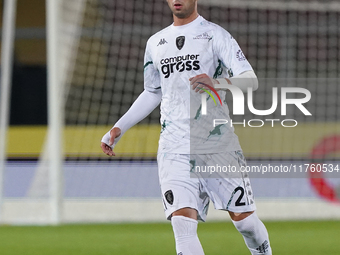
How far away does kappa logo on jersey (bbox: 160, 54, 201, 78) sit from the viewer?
153 inches

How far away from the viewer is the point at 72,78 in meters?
14.0

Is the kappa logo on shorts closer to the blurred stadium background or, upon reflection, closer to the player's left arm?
the player's left arm

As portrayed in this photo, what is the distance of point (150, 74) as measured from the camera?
4.18 metres

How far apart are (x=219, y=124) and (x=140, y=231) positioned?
4.84m

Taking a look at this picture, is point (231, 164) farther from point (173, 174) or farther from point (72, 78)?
point (72, 78)

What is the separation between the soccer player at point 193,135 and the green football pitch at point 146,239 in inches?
95.7

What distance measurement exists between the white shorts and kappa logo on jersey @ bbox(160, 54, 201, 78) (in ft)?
1.58

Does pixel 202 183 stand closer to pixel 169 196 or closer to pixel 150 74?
pixel 169 196

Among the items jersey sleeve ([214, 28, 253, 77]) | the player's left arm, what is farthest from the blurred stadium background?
the player's left arm

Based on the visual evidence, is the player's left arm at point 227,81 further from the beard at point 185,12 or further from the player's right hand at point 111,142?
the player's right hand at point 111,142

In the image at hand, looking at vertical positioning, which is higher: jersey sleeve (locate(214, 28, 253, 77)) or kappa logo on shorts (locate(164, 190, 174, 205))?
jersey sleeve (locate(214, 28, 253, 77))

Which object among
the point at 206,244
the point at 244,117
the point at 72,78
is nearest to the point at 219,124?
the point at 206,244

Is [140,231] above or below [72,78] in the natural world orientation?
below

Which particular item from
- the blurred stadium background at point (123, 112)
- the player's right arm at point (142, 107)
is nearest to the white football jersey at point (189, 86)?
the player's right arm at point (142, 107)
